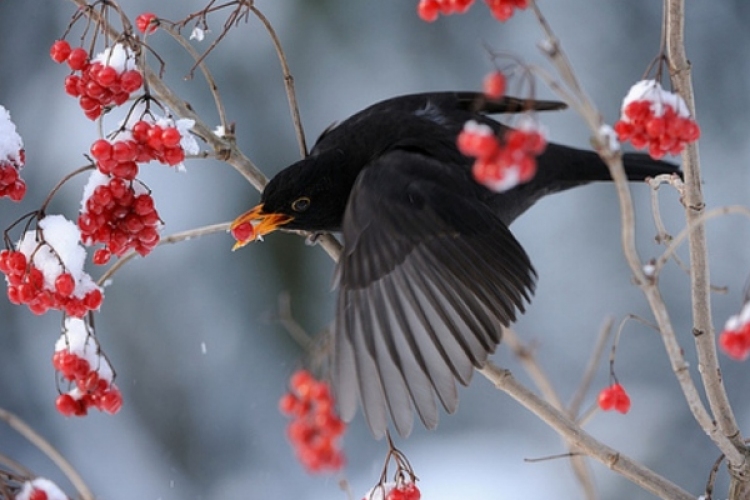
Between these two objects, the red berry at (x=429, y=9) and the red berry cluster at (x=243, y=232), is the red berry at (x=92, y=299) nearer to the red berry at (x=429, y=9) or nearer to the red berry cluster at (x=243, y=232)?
the red berry cluster at (x=243, y=232)

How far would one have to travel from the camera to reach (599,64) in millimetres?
5680

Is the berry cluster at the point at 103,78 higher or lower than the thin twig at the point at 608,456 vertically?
higher

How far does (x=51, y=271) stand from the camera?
2158mm

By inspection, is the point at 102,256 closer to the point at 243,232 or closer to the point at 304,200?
the point at 243,232

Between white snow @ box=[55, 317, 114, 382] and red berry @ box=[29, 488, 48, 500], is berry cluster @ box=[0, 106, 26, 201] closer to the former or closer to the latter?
white snow @ box=[55, 317, 114, 382]

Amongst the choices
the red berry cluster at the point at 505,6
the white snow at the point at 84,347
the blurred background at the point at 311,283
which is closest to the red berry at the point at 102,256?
the white snow at the point at 84,347

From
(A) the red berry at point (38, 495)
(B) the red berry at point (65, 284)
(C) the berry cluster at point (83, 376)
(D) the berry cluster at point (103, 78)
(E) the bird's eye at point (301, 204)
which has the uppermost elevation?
(E) the bird's eye at point (301, 204)

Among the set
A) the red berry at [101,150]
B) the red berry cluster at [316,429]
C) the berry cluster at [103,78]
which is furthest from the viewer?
the red berry cluster at [316,429]

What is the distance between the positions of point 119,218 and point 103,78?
27 cm

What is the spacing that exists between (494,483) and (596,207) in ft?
4.77

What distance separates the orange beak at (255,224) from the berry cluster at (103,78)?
502 mm

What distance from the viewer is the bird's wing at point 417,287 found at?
2.30 meters

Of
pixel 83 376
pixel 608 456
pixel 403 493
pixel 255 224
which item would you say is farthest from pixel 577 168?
pixel 83 376

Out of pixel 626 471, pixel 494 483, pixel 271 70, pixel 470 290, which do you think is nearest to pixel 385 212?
pixel 470 290
